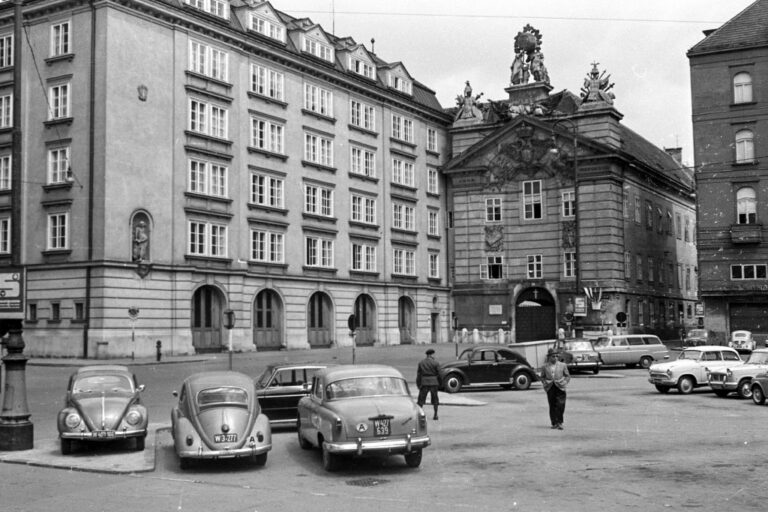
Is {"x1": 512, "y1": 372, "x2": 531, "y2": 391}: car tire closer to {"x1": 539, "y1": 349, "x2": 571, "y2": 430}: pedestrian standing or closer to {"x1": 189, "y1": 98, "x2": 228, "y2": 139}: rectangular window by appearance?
{"x1": 539, "y1": 349, "x2": 571, "y2": 430}: pedestrian standing

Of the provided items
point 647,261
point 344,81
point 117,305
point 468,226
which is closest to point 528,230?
point 468,226

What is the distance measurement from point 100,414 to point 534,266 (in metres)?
50.2

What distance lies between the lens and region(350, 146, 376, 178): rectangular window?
58219mm

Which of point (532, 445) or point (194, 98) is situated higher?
point (194, 98)

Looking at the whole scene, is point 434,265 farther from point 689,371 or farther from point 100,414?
point 100,414

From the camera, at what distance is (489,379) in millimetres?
30969

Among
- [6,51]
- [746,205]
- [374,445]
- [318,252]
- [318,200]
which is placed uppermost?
[6,51]

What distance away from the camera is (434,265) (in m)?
66.5

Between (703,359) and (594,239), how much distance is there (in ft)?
105

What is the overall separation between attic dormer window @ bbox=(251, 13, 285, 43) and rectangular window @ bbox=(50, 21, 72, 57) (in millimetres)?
11173

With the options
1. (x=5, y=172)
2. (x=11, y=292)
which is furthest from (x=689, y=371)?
(x=5, y=172)

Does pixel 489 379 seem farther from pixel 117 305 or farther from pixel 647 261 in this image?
pixel 647 261

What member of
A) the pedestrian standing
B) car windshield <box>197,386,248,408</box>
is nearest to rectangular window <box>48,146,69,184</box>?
car windshield <box>197,386,248,408</box>

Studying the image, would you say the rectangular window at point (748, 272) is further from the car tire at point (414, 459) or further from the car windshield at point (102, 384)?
the car windshield at point (102, 384)
